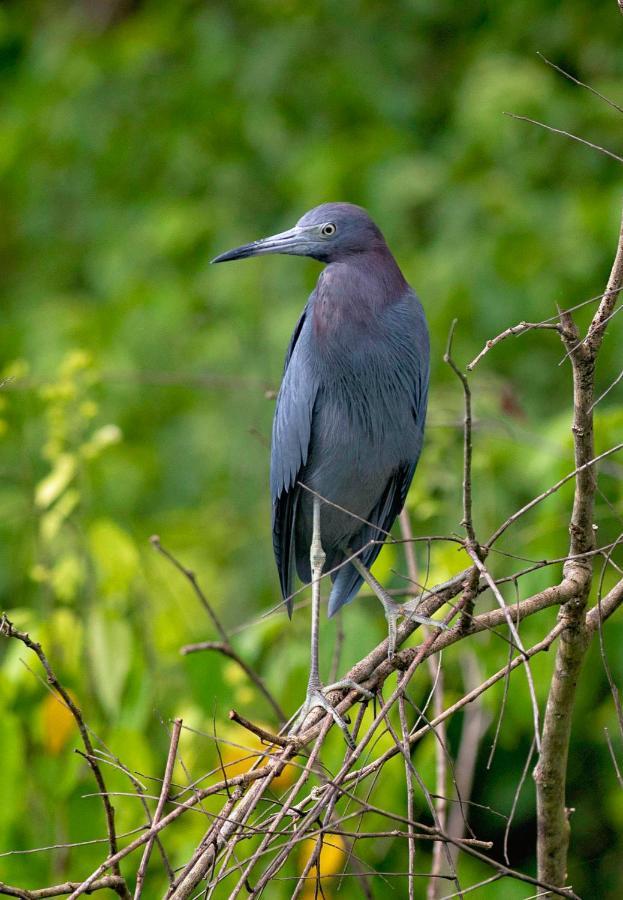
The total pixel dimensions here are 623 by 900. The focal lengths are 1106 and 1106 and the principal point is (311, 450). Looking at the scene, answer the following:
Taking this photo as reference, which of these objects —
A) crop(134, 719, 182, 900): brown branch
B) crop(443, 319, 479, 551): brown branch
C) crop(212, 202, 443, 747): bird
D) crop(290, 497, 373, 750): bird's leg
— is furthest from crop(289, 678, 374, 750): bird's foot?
crop(443, 319, 479, 551): brown branch

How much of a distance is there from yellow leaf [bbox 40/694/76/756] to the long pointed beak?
1340 mm

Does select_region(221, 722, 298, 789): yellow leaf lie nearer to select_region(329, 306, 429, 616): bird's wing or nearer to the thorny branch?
select_region(329, 306, 429, 616): bird's wing

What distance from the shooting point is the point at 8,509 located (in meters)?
3.72

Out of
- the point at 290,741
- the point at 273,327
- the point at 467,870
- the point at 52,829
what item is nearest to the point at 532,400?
the point at 273,327

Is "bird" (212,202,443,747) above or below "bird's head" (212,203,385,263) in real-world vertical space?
below

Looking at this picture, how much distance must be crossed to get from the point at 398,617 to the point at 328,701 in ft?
1.51

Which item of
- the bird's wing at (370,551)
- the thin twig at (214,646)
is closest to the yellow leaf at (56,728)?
the bird's wing at (370,551)

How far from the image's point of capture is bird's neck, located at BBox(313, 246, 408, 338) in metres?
2.63

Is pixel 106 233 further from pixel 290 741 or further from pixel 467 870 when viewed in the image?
pixel 290 741

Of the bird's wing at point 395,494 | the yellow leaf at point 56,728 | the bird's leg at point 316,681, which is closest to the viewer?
the bird's leg at point 316,681

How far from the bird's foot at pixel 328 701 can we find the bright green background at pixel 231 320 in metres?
0.41

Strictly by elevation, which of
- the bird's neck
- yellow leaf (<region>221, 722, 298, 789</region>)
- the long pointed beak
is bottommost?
yellow leaf (<region>221, 722, 298, 789</region>)

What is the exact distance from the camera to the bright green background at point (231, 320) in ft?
9.99

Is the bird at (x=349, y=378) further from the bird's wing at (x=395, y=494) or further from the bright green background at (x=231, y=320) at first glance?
the bright green background at (x=231, y=320)
